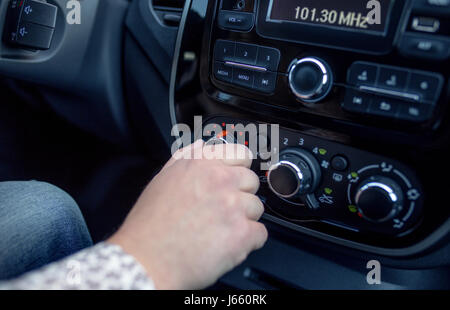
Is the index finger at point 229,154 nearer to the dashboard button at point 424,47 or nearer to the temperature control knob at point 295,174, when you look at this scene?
the temperature control knob at point 295,174

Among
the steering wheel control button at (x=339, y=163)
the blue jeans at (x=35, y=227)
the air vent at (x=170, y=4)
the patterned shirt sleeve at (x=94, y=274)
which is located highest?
the air vent at (x=170, y=4)

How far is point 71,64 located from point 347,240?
61cm

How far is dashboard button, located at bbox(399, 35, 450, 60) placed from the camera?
0.43 metres

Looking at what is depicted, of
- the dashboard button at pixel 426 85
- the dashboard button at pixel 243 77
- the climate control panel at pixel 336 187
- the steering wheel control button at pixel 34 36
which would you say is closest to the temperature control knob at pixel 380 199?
the climate control panel at pixel 336 187

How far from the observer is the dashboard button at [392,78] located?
0.44 metres

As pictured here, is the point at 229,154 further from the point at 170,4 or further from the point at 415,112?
the point at 170,4

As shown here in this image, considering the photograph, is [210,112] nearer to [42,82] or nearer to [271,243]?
[271,243]

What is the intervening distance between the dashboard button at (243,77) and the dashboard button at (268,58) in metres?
0.02

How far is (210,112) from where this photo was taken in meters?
0.63

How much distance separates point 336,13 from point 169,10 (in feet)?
1.06

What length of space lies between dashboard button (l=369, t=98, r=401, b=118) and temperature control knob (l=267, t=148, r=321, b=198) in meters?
0.10

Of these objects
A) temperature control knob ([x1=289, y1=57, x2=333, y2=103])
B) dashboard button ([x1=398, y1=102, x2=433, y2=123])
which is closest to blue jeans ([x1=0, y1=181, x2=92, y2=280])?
temperature control knob ([x1=289, y1=57, x2=333, y2=103])

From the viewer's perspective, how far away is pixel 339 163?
507 millimetres
